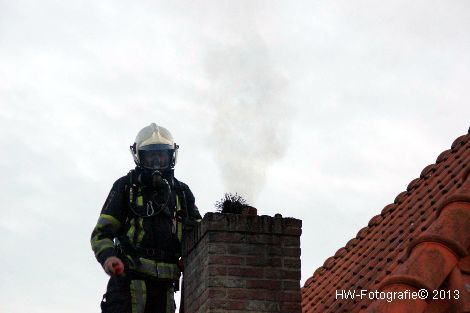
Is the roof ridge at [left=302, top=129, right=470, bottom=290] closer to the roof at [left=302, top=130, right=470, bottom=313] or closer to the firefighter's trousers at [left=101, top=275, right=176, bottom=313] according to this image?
the roof at [left=302, top=130, right=470, bottom=313]

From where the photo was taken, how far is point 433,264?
6.84 metres

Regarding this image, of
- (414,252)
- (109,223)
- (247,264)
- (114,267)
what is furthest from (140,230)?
(414,252)

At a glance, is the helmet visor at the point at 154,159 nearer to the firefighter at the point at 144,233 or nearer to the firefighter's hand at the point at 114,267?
the firefighter at the point at 144,233

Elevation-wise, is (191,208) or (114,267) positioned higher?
(191,208)

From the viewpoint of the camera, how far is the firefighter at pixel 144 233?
8.94 metres

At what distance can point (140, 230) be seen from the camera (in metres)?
9.07

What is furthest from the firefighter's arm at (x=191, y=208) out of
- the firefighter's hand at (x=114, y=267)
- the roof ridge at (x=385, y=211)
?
the roof ridge at (x=385, y=211)

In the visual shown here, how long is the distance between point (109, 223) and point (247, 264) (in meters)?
1.55

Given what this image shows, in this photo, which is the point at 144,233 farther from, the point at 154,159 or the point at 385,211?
the point at 385,211

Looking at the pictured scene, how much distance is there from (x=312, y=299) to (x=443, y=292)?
3.93m

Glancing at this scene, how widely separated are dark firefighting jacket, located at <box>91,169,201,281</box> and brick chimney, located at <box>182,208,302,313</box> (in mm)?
641

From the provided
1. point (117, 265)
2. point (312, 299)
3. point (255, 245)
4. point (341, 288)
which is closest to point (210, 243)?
point (255, 245)

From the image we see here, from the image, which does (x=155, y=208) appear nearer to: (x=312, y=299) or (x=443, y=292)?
(x=312, y=299)

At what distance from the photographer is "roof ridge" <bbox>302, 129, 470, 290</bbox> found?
10.9 m
